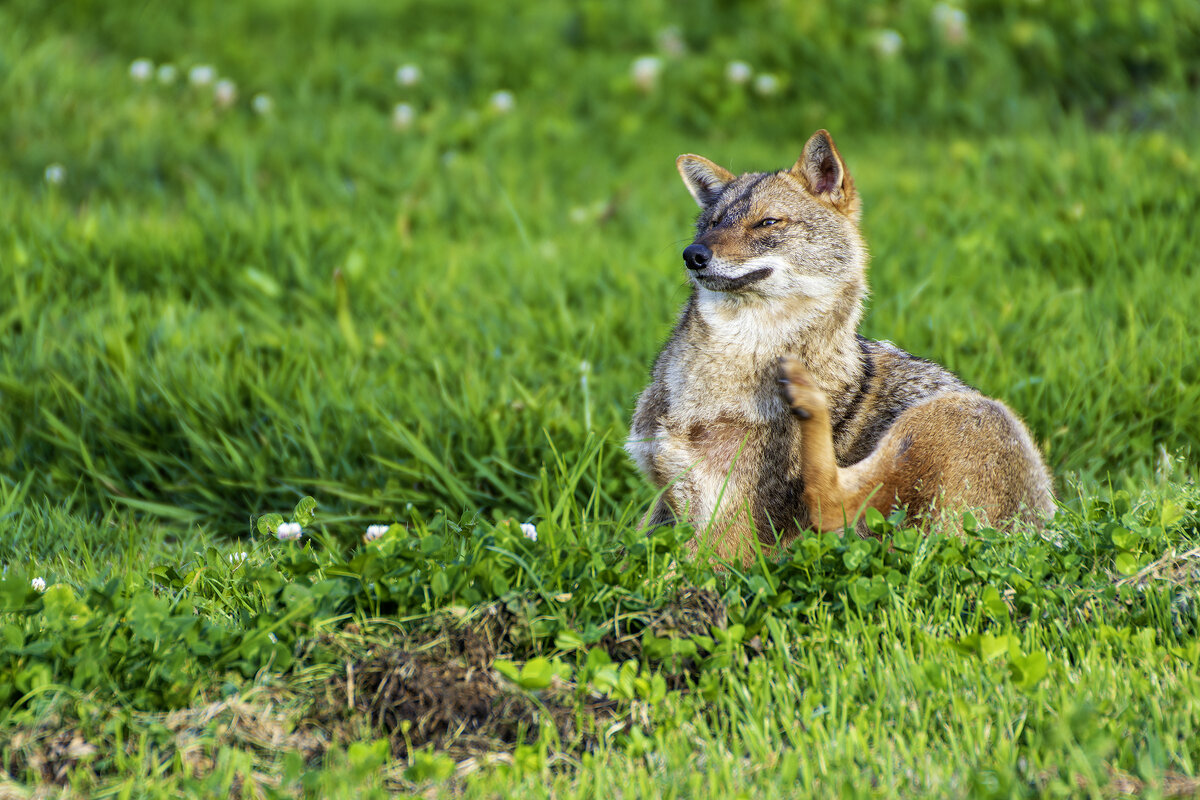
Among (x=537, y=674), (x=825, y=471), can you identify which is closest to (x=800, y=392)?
(x=825, y=471)

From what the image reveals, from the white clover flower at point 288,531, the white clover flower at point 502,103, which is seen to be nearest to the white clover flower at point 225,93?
the white clover flower at point 502,103

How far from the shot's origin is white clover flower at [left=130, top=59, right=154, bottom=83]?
7891 mm

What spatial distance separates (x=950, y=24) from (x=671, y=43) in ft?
6.78

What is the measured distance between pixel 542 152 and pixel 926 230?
8.92ft

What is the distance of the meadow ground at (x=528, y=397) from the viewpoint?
8.80 feet

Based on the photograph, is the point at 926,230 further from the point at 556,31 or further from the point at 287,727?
the point at 287,727

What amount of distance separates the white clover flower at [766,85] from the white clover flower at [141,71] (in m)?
4.37

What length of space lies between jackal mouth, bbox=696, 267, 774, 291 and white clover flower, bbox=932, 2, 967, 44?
5505 mm

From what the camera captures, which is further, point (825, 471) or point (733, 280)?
point (733, 280)

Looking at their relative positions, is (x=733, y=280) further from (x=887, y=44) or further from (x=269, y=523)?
(x=887, y=44)

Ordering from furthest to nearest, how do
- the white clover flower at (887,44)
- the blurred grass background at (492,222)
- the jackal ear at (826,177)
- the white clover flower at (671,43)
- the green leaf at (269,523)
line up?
the white clover flower at (671,43) < the white clover flower at (887,44) < the blurred grass background at (492,222) < the jackal ear at (826,177) < the green leaf at (269,523)

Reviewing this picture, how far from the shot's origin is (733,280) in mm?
3451

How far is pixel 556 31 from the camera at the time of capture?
9023mm

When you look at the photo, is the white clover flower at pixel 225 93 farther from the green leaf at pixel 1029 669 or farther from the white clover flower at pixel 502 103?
the green leaf at pixel 1029 669
